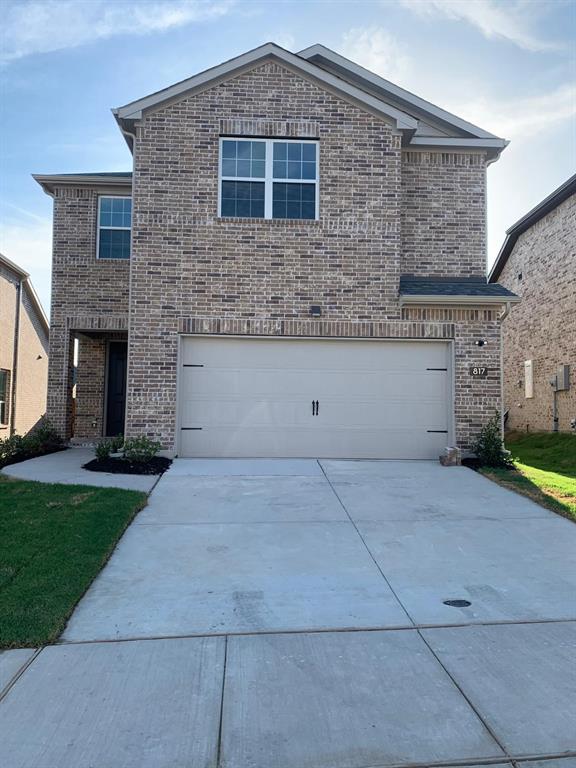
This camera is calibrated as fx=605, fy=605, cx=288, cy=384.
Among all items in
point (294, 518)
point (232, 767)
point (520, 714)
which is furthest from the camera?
point (294, 518)

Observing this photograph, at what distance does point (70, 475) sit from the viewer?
9.71m

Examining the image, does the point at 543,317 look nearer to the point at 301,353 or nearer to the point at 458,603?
the point at 301,353

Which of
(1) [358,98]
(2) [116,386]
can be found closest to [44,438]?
(2) [116,386]

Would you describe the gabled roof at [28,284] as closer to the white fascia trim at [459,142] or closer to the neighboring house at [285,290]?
the neighboring house at [285,290]

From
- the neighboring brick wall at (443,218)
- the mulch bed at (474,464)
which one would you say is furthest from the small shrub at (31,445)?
the mulch bed at (474,464)

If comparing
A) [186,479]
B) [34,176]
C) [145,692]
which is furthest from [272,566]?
[34,176]

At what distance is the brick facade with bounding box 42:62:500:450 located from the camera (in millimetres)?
11492

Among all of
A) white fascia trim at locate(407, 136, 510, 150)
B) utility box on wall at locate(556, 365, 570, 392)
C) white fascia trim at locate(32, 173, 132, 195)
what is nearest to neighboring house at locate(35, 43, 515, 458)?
white fascia trim at locate(407, 136, 510, 150)

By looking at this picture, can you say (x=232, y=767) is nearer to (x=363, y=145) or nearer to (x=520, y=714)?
(x=520, y=714)

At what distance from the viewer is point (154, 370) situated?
1141 cm

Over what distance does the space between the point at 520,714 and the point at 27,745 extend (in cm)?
257

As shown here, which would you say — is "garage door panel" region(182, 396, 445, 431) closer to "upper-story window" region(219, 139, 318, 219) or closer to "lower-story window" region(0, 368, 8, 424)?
"upper-story window" region(219, 139, 318, 219)

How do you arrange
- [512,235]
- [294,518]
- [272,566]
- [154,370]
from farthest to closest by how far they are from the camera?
[512,235]
[154,370]
[294,518]
[272,566]

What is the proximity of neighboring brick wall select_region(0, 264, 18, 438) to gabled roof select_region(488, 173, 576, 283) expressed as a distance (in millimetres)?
17183
